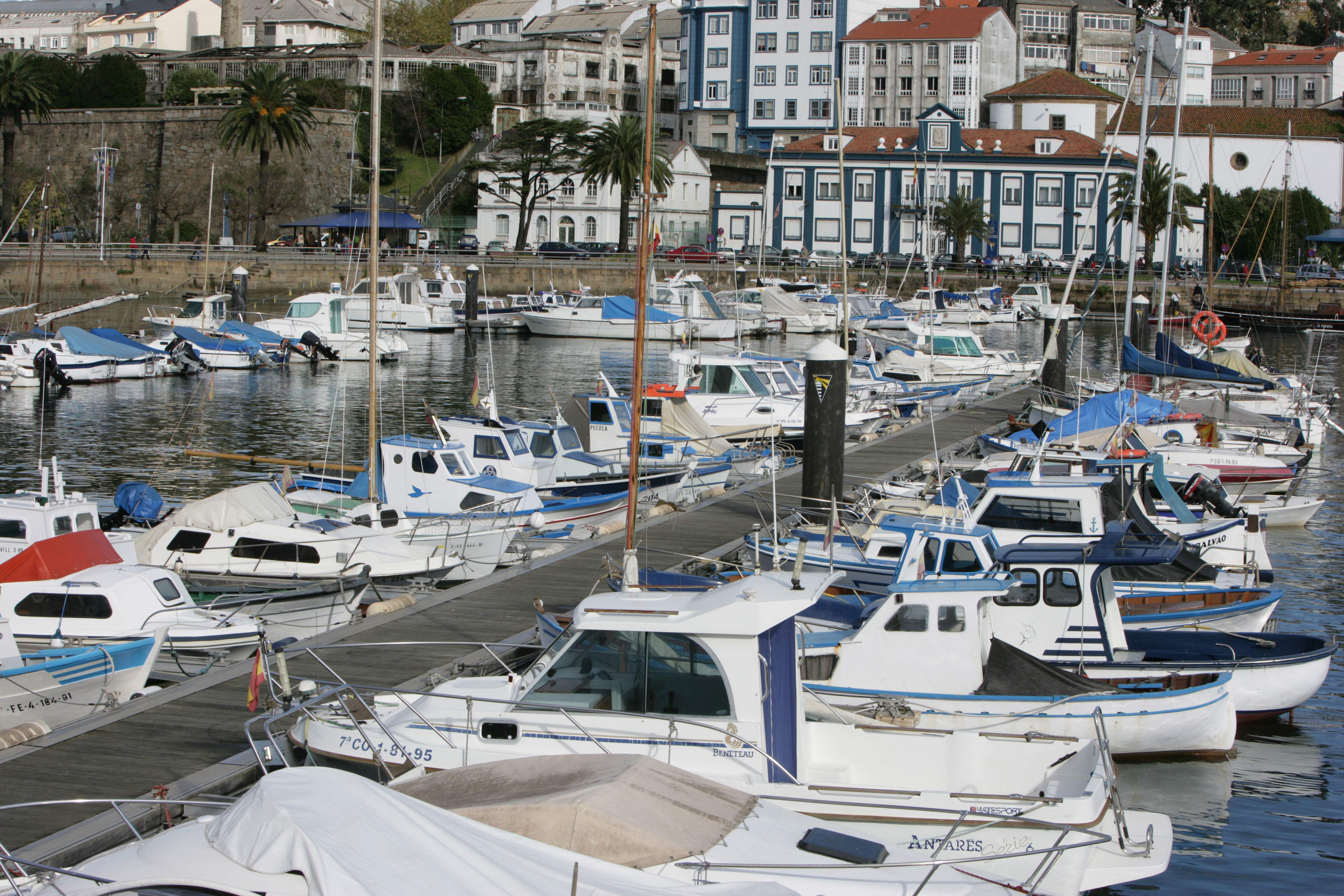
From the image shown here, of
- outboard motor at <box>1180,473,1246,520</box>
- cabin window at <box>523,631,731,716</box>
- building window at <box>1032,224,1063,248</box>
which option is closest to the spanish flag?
cabin window at <box>523,631,731,716</box>

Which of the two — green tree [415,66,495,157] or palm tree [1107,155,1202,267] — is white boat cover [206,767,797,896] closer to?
palm tree [1107,155,1202,267]

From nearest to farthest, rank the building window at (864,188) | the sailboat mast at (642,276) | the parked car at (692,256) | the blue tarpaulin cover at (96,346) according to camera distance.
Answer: the sailboat mast at (642,276)
the blue tarpaulin cover at (96,346)
the parked car at (692,256)
the building window at (864,188)

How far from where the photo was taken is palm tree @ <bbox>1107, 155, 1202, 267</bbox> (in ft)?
243

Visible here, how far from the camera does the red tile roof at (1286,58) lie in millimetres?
112000

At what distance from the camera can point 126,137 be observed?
89812 mm

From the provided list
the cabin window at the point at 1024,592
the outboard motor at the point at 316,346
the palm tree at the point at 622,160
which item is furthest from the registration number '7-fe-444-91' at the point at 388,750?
the palm tree at the point at 622,160

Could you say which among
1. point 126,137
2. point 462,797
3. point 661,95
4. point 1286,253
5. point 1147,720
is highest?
point 661,95

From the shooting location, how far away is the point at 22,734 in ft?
39.0

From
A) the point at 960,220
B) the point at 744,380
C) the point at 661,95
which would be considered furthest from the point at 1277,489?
the point at 661,95

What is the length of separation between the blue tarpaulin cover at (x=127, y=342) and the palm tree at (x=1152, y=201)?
46677 millimetres

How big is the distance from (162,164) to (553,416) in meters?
67.7

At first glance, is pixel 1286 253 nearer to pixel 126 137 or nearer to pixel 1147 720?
pixel 1147 720

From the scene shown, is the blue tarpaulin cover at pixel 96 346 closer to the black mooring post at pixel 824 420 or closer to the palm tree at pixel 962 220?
the black mooring post at pixel 824 420

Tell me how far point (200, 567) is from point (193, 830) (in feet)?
40.6
